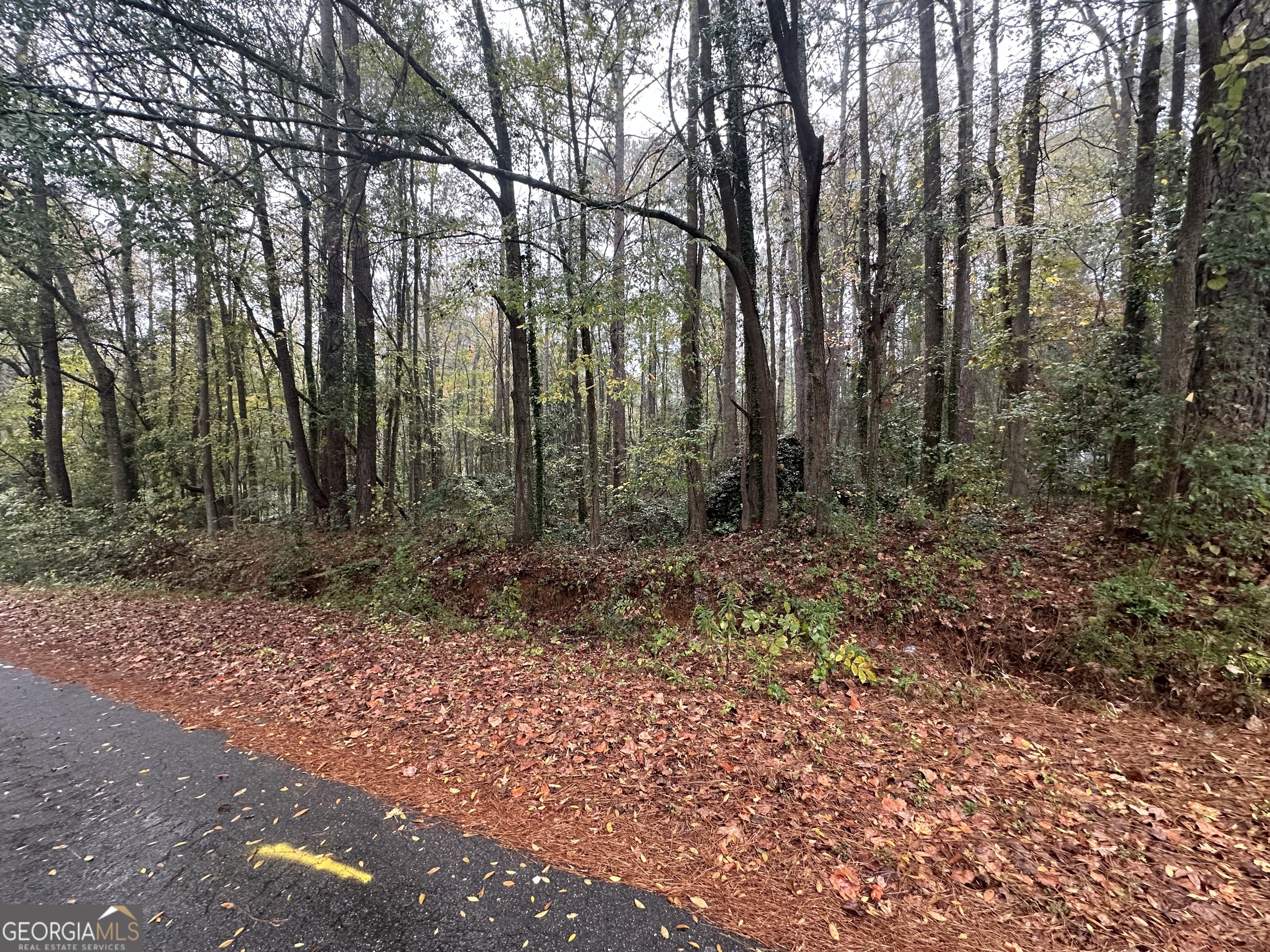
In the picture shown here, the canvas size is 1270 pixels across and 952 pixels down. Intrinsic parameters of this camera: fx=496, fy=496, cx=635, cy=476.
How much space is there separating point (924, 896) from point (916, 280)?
9.95 metres

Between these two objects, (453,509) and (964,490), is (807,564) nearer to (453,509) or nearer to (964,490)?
(964,490)

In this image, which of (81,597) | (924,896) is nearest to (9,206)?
(81,597)

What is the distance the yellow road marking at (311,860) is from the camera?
285cm

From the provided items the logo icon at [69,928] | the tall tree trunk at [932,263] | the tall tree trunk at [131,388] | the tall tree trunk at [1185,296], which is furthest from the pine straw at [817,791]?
the tall tree trunk at [131,388]

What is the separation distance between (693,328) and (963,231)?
520 cm

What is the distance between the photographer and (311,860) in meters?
2.97

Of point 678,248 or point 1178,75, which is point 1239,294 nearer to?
point 1178,75

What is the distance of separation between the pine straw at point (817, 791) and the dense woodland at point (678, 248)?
3518 mm

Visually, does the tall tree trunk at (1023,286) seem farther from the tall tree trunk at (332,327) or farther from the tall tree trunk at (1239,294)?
the tall tree trunk at (332,327)

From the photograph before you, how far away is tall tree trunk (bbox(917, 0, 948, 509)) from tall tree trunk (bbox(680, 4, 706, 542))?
4201 mm

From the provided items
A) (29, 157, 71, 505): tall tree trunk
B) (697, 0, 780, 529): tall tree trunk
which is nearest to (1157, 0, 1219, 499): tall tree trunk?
(697, 0, 780, 529): tall tree trunk

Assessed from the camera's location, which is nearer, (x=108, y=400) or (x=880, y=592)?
(x=880, y=592)

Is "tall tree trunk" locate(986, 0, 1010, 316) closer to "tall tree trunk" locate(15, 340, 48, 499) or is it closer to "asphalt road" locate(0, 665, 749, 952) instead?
"asphalt road" locate(0, 665, 749, 952)

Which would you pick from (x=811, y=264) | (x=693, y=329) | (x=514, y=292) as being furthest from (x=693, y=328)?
(x=514, y=292)
